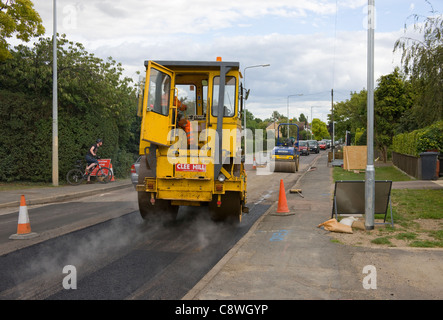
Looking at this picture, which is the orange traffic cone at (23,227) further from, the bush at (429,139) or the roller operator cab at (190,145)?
the bush at (429,139)

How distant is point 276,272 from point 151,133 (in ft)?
13.1

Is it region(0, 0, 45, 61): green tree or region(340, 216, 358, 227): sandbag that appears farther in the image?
region(0, 0, 45, 61): green tree

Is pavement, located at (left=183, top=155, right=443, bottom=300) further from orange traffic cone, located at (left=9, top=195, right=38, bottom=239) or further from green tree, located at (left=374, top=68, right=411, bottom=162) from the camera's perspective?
green tree, located at (left=374, top=68, right=411, bottom=162)

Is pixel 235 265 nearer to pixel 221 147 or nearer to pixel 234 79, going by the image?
pixel 221 147

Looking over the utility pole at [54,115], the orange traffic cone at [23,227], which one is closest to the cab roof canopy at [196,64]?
the orange traffic cone at [23,227]

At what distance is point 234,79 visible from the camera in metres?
9.52

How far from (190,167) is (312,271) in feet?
12.5

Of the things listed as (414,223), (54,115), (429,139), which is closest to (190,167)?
(414,223)

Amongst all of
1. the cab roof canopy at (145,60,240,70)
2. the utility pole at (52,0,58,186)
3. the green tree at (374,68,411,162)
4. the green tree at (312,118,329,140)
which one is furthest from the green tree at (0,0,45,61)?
the green tree at (312,118,329,140)

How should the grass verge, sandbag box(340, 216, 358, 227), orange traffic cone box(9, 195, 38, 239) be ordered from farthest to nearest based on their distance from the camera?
sandbag box(340, 216, 358, 227), orange traffic cone box(9, 195, 38, 239), the grass verge

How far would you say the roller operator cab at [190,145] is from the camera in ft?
29.0

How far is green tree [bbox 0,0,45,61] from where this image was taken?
16.1 meters

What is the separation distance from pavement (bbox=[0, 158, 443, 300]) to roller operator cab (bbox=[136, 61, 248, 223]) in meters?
1.20
